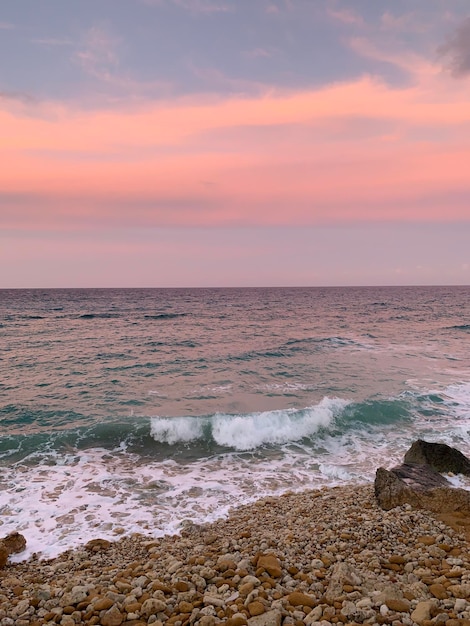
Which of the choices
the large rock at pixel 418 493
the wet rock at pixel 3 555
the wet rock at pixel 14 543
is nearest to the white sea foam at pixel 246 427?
the large rock at pixel 418 493

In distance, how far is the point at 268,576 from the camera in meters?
5.66

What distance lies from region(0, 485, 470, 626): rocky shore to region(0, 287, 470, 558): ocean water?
1.48 metres

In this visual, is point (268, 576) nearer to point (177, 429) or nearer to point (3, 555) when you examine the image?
point (3, 555)

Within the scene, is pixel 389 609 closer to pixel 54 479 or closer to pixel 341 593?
pixel 341 593

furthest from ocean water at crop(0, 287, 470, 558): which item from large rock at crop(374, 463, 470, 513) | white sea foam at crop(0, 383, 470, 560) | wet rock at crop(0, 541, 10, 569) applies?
large rock at crop(374, 463, 470, 513)

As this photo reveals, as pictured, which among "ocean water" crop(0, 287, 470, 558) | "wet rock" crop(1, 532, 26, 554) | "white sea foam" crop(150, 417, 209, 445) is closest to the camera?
"wet rock" crop(1, 532, 26, 554)

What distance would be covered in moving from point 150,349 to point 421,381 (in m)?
20.5

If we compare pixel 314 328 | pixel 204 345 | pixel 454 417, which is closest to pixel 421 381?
pixel 454 417

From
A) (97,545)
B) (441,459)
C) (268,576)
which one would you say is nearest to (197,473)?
(97,545)

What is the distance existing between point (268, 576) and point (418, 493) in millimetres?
4572

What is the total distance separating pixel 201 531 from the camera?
8234 millimetres

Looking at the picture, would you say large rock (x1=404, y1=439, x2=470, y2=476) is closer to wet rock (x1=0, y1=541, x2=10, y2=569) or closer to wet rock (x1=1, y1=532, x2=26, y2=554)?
wet rock (x1=1, y1=532, x2=26, y2=554)

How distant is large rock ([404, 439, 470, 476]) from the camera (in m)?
10.6

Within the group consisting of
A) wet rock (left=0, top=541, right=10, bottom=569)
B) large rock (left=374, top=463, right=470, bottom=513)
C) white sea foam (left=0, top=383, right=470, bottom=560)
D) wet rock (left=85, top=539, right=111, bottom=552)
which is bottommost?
white sea foam (left=0, top=383, right=470, bottom=560)
